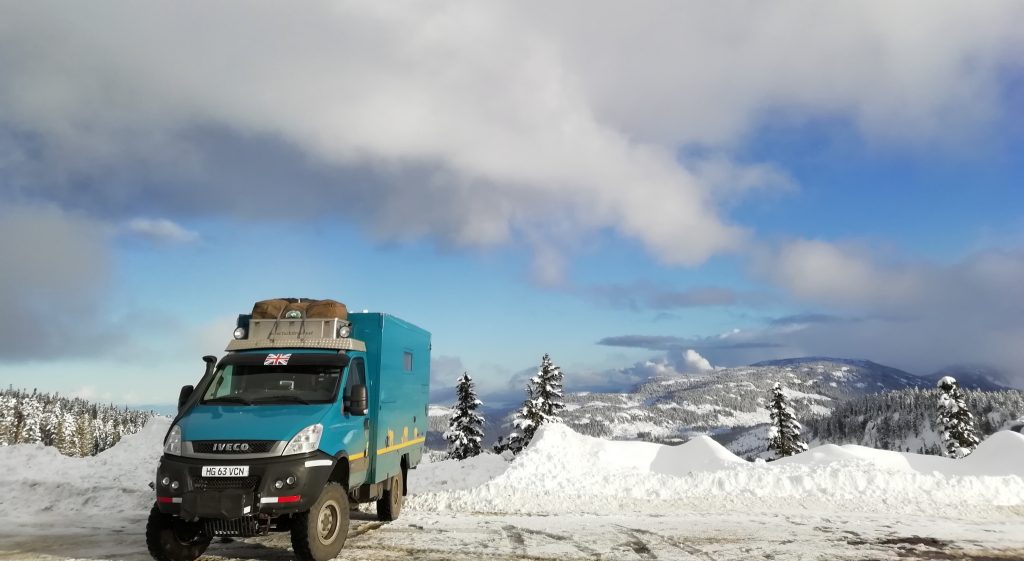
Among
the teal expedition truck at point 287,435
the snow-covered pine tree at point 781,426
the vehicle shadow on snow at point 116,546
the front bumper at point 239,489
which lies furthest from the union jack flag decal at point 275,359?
the snow-covered pine tree at point 781,426

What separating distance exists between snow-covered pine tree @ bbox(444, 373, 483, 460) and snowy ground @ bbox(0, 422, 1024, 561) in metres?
22.4

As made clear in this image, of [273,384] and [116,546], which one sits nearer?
[273,384]

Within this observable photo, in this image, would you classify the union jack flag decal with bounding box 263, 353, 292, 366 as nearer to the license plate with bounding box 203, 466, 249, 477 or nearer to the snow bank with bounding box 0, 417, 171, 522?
the license plate with bounding box 203, 466, 249, 477

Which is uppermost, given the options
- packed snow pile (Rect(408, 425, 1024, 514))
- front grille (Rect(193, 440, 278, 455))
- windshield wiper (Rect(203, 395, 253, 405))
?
windshield wiper (Rect(203, 395, 253, 405))

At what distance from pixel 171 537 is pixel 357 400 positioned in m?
3.21

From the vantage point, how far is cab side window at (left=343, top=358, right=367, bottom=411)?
31.0ft

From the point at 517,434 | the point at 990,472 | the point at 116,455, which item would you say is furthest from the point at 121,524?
the point at 517,434

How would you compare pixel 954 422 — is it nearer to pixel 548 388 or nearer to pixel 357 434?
pixel 548 388

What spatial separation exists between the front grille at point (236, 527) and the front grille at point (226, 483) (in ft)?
1.39

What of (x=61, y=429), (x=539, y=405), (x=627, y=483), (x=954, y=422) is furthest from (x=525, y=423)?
(x=61, y=429)

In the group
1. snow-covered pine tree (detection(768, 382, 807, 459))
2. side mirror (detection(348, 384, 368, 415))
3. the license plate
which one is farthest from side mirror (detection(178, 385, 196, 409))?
snow-covered pine tree (detection(768, 382, 807, 459))

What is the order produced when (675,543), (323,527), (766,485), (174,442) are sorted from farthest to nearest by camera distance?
Result: (766,485) < (675,543) < (323,527) < (174,442)

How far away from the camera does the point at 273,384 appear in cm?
951

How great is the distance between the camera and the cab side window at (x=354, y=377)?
9445 mm
